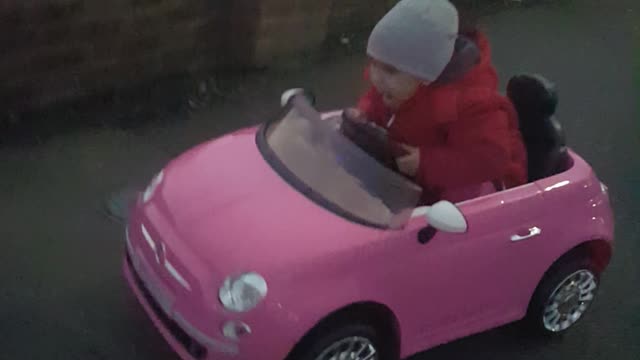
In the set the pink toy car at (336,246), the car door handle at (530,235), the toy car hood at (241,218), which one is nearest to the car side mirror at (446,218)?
the pink toy car at (336,246)

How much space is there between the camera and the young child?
1.97 m

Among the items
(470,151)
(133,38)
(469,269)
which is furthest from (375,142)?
(133,38)

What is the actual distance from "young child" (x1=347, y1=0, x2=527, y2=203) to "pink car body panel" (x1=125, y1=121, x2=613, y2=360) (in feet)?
0.29

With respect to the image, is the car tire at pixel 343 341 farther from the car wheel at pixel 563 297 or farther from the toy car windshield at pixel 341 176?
the car wheel at pixel 563 297

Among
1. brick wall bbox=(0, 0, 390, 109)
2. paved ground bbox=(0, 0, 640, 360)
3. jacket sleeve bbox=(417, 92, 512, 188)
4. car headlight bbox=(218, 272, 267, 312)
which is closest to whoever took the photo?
car headlight bbox=(218, 272, 267, 312)

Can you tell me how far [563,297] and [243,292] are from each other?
0.86 metres

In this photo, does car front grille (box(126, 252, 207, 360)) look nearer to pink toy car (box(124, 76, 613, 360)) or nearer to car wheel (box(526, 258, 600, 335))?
pink toy car (box(124, 76, 613, 360))

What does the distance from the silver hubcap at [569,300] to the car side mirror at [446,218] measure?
19.1 inches

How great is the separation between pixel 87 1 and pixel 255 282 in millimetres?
1476

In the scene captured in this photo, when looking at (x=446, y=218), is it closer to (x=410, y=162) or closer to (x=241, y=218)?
(x=410, y=162)

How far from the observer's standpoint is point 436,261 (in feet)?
6.46

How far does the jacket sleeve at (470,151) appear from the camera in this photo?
2.01 meters

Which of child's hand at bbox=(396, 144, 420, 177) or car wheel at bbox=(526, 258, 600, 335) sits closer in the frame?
child's hand at bbox=(396, 144, 420, 177)

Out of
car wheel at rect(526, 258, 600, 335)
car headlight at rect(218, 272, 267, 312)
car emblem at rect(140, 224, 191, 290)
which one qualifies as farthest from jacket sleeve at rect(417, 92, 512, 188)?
car emblem at rect(140, 224, 191, 290)
